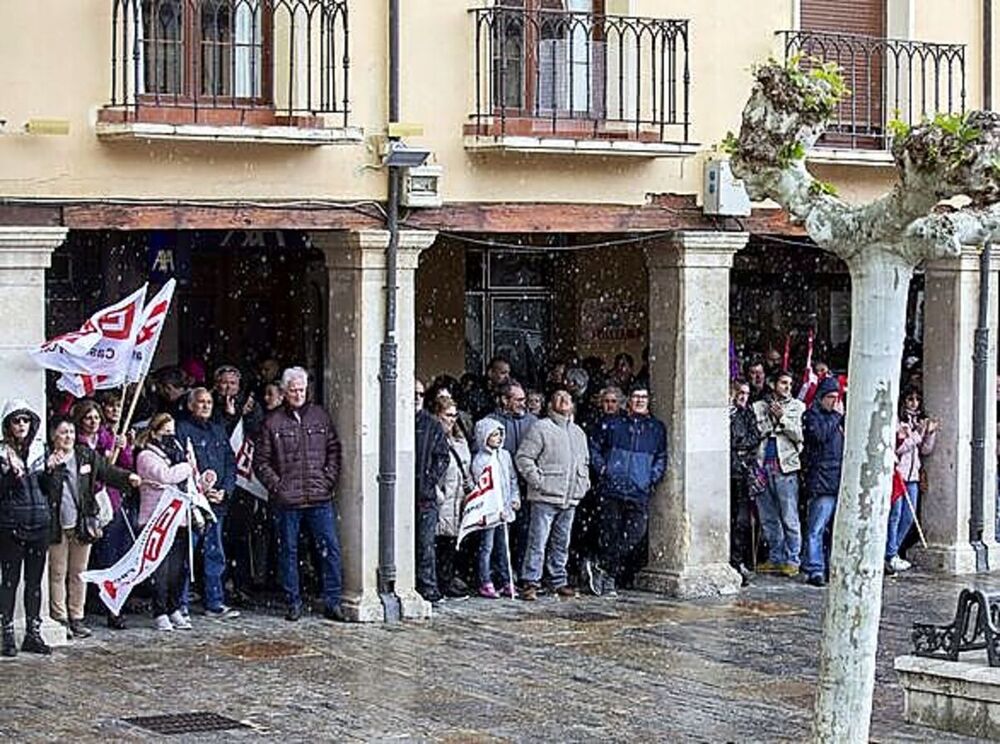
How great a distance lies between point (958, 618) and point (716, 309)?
620 centimetres

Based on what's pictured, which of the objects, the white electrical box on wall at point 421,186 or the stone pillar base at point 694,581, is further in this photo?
the stone pillar base at point 694,581

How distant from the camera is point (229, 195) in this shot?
17.5 m

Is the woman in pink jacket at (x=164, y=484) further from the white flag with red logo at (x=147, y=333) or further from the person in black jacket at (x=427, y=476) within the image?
the person in black jacket at (x=427, y=476)

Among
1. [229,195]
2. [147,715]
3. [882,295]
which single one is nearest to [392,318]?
[229,195]

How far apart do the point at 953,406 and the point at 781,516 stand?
6.65 ft

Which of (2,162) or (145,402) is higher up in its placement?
(2,162)

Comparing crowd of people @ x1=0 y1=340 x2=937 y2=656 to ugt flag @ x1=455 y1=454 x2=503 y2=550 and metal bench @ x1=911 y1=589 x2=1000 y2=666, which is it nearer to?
ugt flag @ x1=455 y1=454 x2=503 y2=550

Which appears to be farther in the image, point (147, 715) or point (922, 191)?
point (147, 715)

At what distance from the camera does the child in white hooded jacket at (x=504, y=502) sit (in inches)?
744

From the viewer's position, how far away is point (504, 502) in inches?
748

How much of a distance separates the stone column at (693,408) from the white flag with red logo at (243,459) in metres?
3.49

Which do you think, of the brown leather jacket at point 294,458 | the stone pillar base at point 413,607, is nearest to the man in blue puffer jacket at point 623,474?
the stone pillar base at point 413,607

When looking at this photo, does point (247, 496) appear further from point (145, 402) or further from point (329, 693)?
point (329, 693)

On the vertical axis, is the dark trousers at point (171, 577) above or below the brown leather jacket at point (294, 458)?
below
